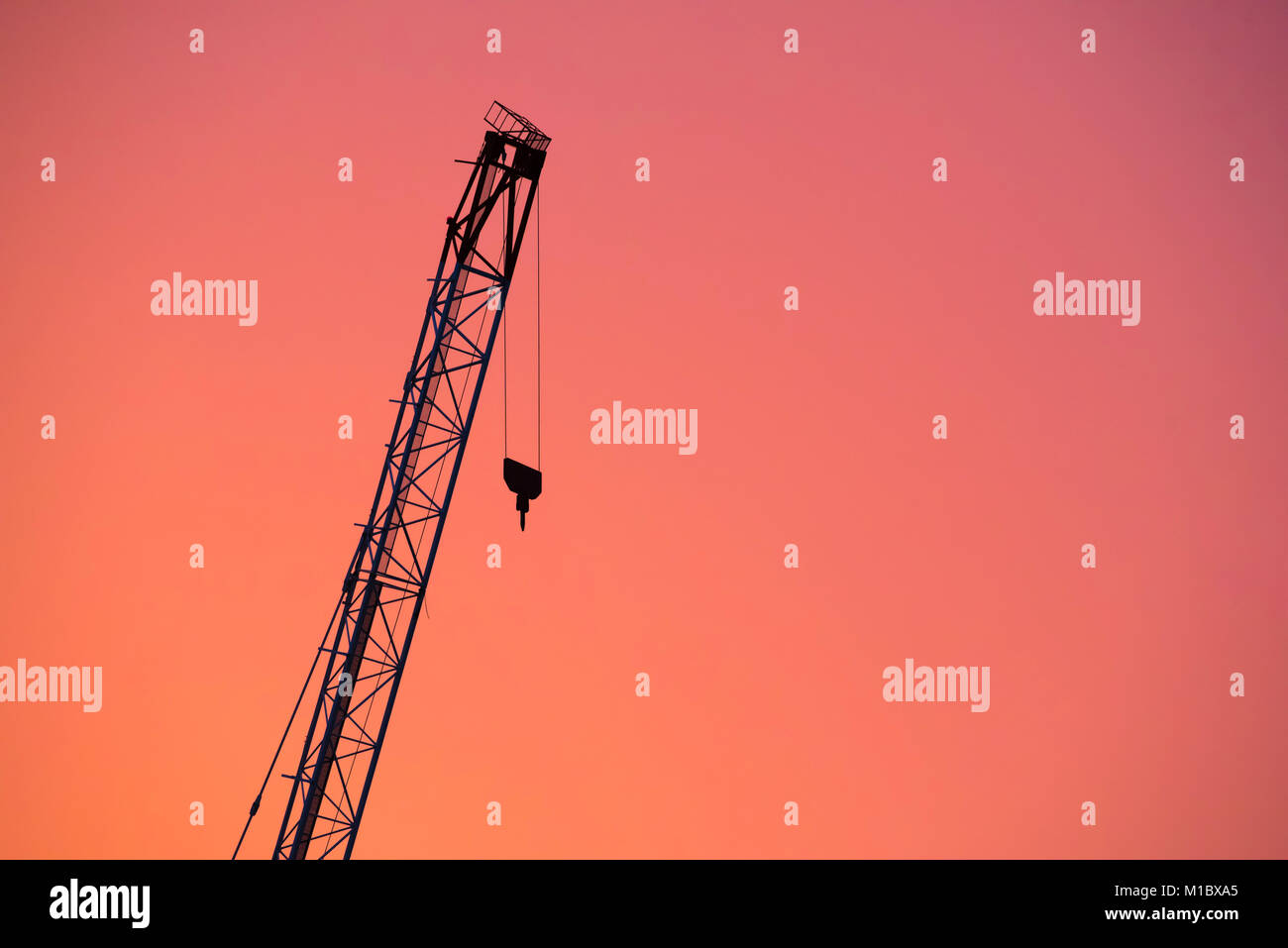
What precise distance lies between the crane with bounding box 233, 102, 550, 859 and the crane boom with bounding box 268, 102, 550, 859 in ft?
0.11

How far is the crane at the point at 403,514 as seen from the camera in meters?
28.7

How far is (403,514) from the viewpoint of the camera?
30016mm

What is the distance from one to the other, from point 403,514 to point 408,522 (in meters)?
0.74

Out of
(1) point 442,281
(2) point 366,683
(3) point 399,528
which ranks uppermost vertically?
(1) point 442,281

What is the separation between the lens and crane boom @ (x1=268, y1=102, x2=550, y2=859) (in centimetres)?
2875

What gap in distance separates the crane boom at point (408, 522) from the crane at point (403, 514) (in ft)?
0.11

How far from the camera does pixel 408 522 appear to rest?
30719 mm

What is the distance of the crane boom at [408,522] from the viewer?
28750 millimetres

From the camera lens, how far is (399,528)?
2983 cm

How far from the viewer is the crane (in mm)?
28734
